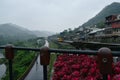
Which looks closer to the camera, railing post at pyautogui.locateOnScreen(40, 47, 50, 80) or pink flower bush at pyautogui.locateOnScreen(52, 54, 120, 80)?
railing post at pyautogui.locateOnScreen(40, 47, 50, 80)

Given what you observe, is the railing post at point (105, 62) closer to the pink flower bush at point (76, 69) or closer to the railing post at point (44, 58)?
the railing post at point (44, 58)

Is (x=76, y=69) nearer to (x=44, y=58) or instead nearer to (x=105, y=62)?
(x=44, y=58)

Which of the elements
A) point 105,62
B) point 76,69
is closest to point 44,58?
point 105,62

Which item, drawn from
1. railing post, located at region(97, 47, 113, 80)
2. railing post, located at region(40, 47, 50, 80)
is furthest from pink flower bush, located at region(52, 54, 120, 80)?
railing post, located at region(97, 47, 113, 80)

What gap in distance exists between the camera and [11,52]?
2.95 m

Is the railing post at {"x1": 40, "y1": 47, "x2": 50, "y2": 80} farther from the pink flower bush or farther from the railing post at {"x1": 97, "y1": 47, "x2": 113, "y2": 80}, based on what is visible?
the pink flower bush

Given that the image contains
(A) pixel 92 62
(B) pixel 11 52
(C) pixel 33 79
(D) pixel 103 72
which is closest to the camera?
(D) pixel 103 72

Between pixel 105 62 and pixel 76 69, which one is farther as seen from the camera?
pixel 76 69

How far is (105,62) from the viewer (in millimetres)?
1839

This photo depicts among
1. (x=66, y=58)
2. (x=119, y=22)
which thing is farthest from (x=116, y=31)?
(x=66, y=58)

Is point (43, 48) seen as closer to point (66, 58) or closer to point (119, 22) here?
point (66, 58)

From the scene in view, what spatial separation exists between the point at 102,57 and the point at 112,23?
70.9 m

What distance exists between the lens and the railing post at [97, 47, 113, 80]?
5.99ft

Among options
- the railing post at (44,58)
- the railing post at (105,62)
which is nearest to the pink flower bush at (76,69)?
the railing post at (44,58)
